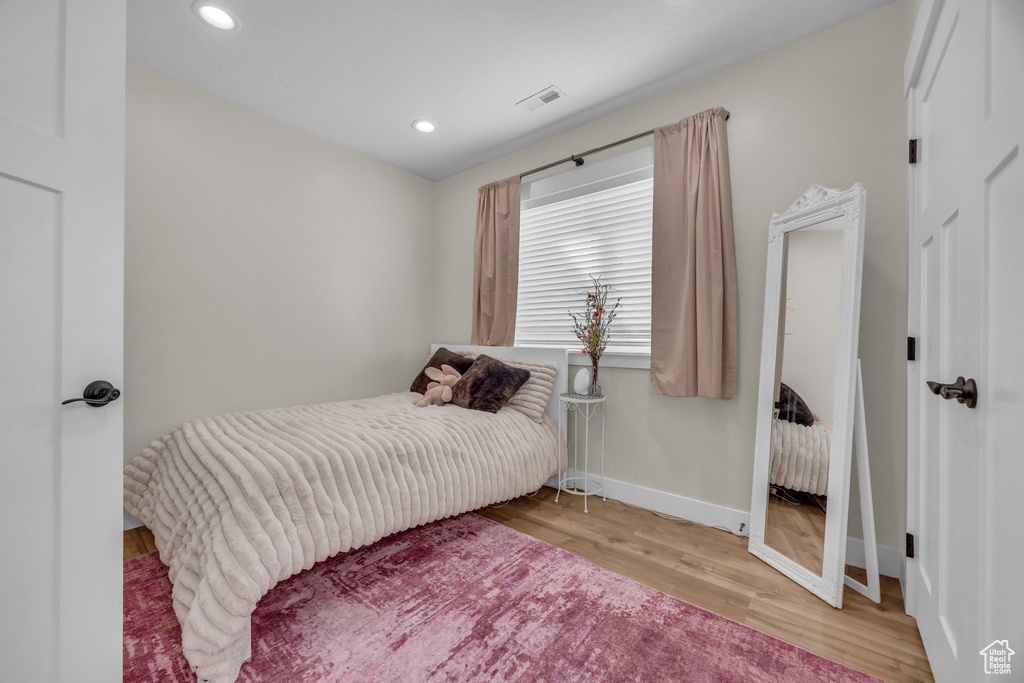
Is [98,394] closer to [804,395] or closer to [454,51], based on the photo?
[454,51]

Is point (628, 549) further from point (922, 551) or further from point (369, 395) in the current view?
point (369, 395)

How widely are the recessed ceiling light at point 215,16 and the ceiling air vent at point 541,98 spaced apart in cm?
160

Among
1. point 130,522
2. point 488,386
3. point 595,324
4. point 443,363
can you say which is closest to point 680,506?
point 595,324

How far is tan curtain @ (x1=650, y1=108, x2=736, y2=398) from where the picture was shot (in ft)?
7.36

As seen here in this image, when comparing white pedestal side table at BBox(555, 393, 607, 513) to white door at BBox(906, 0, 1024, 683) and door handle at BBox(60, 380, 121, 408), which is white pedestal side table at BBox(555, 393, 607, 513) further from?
door handle at BBox(60, 380, 121, 408)

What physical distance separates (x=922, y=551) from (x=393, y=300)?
3.59m

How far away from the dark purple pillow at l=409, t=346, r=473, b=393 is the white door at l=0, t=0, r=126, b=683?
7.21 ft

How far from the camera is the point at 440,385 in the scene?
2.97 meters

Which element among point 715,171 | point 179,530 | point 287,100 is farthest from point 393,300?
point 715,171

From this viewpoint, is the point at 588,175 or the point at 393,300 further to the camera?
the point at 393,300

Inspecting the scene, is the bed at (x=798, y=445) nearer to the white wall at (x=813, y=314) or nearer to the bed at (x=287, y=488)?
the white wall at (x=813, y=314)

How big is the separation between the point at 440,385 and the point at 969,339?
8.54 feet

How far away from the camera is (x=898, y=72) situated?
1830 millimetres

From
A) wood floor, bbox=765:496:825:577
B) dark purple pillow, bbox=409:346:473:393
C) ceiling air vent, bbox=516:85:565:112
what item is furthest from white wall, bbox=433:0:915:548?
dark purple pillow, bbox=409:346:473:393
